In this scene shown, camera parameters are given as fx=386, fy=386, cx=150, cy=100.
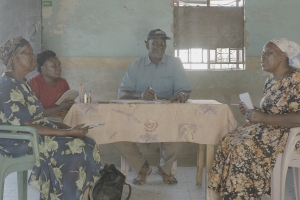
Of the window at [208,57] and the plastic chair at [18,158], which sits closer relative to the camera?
the plastic chair at [18,158]

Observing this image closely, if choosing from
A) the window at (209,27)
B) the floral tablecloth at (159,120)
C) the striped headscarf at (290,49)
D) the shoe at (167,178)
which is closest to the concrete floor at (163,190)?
the shoe at (167,178)

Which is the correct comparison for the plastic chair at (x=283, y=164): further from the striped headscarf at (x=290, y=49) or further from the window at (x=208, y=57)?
the window at (x=208, y=57)

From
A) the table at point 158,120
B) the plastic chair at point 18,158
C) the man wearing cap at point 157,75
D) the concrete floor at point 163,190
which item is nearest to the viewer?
the plastic chair at point 18,158

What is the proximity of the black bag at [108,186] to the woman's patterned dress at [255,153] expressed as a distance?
770mm

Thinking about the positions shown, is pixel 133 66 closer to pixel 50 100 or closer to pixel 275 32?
pixel 50 100

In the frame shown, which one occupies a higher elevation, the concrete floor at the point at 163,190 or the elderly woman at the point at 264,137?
the elderly woman at the point at 264,137

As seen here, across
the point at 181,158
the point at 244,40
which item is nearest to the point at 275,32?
the point at 244,40

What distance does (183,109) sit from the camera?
10.7ft

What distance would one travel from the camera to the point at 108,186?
300 centimetres

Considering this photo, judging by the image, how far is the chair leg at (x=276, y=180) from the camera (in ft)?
9.32

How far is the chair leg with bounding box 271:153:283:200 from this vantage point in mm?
2840

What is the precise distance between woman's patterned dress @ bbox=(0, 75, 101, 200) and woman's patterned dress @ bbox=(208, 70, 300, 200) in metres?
1.05

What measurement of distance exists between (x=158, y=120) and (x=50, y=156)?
0.97 m

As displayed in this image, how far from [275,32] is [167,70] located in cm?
183
